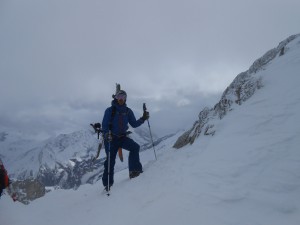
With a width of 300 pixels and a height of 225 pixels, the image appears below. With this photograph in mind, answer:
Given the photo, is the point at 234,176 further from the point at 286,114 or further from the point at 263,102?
the point at 263,102

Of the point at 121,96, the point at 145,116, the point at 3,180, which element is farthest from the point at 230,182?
the point at 3,180

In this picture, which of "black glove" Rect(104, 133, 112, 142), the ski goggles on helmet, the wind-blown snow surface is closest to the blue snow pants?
"black glove" Rect(104, 133, 112, 142)

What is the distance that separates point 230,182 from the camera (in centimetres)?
739

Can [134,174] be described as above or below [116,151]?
below

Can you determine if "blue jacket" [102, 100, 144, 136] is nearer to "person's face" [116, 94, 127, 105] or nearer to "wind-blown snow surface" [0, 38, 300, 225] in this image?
"person's face" [116, 94, 127, 105]

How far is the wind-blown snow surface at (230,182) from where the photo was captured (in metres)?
6.27

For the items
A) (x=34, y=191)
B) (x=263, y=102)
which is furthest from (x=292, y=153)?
(x=34, y=191)

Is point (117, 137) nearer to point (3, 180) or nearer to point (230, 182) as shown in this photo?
point (3, 180)

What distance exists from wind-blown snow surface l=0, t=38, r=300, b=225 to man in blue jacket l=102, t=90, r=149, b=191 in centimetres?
87

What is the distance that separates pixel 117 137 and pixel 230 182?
655cm

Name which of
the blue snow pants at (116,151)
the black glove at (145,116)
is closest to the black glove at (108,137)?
the blue snow pants at (116,151)

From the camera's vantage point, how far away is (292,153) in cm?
751

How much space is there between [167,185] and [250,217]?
350cm

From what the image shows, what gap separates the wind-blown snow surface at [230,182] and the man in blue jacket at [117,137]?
0.87 meters
